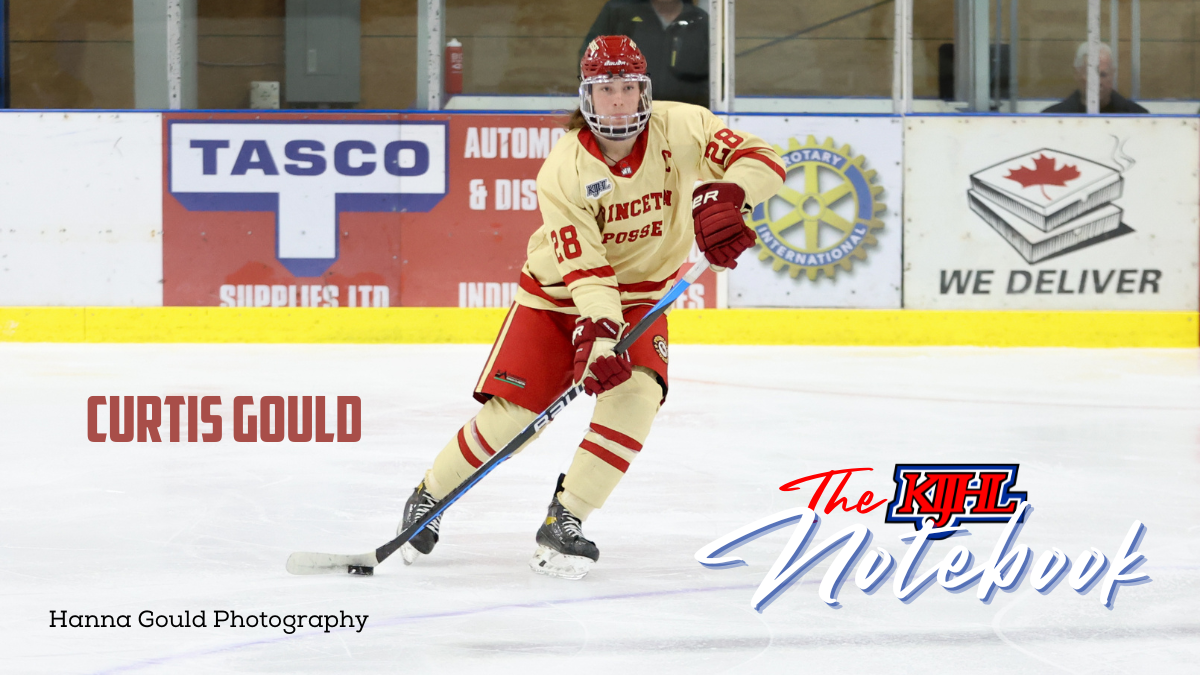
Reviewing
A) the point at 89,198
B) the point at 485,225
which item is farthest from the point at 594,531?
the point at 89,198

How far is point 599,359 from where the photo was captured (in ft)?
7.06

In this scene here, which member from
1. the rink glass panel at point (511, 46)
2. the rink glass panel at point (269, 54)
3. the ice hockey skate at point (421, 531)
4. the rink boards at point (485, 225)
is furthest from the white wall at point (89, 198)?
the ice hockey skate at point (421, 531)

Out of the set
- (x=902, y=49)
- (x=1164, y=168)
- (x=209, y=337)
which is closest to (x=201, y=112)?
(x=209, y=337)

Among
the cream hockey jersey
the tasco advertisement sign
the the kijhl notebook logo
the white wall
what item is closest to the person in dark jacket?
the tasco advertisement sign

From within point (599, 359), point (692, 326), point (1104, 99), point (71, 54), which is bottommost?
point (692, 326)

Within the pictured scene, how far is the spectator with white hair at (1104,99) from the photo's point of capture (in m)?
6.45

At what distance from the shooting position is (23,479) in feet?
9.95

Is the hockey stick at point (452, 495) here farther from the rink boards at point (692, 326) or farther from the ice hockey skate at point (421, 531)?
the rink boards at point (692, 326)

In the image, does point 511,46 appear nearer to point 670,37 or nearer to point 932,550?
point 670,37

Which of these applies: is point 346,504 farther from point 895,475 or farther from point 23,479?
point 895,475

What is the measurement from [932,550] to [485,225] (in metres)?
4.30

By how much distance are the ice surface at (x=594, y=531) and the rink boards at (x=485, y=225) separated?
4.51ft

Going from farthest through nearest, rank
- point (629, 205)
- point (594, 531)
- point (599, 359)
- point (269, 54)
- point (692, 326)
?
point (269, 54)
point (692, 326)
point (594, 531)
point (629, 205)
point (599, 359)

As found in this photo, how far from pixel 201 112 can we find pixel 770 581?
5.08 metres
